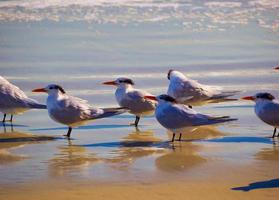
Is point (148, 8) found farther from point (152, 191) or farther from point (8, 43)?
point (152, 191)

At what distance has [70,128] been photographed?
8.73 m

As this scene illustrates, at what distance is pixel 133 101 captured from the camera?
9578 mm

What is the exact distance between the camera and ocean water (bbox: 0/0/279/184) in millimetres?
7238

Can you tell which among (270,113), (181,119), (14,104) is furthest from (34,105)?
(270,113)

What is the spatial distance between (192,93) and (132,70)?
2.86 meters

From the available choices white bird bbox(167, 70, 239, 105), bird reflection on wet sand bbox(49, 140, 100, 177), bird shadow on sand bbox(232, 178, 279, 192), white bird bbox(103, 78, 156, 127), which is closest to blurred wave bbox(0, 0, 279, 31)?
white bird bbox(167, 70, 239, 105)

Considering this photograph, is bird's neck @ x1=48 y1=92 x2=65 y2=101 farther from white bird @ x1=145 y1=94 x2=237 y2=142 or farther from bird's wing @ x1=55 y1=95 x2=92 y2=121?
white bird @ x1=145 y1=94 x2=237 y2=142

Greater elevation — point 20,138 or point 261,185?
point 261,185

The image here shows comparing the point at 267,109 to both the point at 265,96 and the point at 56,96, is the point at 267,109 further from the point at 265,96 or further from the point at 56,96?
the point at 56,96

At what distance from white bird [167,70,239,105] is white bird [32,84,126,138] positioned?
122 cm

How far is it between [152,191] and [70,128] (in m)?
2.72

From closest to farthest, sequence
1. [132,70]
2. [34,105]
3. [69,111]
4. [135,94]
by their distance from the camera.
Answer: [69,111], [34,105], [135,94], [132,70]

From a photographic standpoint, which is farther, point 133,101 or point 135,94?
point 135,94

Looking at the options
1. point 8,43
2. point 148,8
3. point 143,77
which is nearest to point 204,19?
point 148,8
